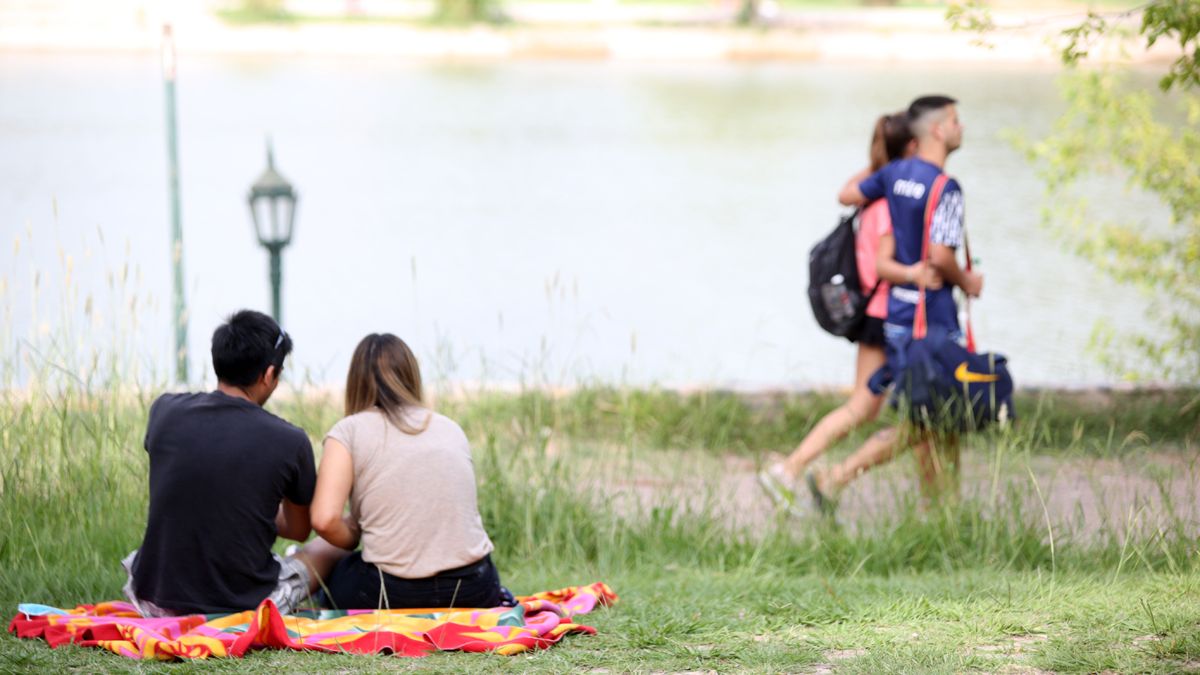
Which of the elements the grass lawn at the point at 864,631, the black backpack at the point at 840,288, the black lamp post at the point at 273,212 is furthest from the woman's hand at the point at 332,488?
the black lamp post at the point at 273,212

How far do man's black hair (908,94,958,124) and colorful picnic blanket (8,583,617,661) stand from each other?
269cm

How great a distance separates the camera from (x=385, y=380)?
407cm

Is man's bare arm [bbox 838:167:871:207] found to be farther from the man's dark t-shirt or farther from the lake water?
the man's dark t-shirt

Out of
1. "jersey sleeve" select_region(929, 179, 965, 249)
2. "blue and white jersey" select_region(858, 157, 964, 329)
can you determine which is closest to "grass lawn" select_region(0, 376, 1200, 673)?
"blue and white jersey" select_region(858, 157, 964, 329)

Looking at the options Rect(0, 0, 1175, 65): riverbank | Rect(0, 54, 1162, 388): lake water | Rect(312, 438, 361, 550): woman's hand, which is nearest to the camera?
Rect(312, 438, 361, 550): woman's hand

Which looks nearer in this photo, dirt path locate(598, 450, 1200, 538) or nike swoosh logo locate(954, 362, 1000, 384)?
dirt path locate(598, 450, 1200, 538)

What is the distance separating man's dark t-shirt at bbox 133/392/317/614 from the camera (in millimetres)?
3848

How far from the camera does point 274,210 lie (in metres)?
7.96

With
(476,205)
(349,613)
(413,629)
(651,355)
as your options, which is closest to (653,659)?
(413,629)

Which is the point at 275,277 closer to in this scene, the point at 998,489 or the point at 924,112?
the point at 924,112

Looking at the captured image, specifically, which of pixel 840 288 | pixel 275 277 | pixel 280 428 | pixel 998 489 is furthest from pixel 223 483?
pixel 275 277

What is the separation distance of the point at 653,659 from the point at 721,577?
1.18 meters

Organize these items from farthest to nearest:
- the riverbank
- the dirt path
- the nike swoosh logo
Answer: the riverbank
the nike swoosh logo
the dirt path

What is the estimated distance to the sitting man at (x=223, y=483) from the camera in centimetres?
385
